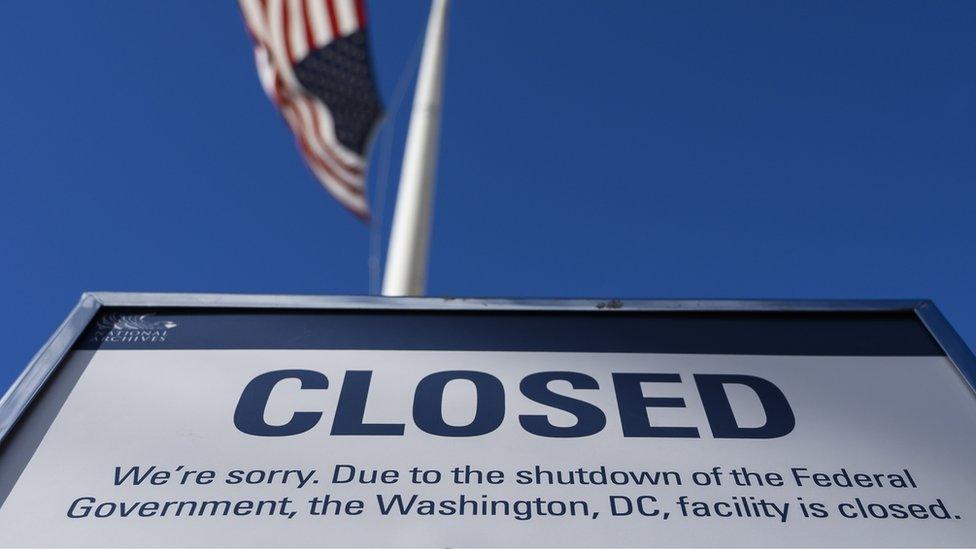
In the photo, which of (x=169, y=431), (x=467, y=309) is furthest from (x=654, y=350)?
(x=169, y=431)

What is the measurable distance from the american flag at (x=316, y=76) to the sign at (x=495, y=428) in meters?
3.20

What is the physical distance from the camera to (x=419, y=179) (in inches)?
163

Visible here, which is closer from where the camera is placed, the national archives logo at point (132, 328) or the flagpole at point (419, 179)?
the national archives logo at point (132, 328)

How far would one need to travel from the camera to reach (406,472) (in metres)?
1.15

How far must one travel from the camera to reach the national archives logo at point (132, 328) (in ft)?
4.64

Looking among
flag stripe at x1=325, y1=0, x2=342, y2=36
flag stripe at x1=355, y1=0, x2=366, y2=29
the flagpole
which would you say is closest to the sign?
the flagpole

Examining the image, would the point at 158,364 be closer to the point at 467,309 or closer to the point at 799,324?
the point at 467,309

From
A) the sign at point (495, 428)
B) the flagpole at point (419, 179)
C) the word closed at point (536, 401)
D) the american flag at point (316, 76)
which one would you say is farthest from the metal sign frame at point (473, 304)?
the american flag at point (316, 76)

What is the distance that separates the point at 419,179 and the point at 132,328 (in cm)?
278

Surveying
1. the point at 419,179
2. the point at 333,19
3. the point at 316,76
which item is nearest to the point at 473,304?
the point at 419,179

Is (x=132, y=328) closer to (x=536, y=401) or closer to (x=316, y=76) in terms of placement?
(x=536, y=401)

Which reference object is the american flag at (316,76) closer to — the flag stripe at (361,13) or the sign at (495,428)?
the flag stripe at (361,13)

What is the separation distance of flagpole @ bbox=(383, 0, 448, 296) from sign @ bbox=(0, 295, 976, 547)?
39.1 inches

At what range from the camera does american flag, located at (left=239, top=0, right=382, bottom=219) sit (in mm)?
4543
